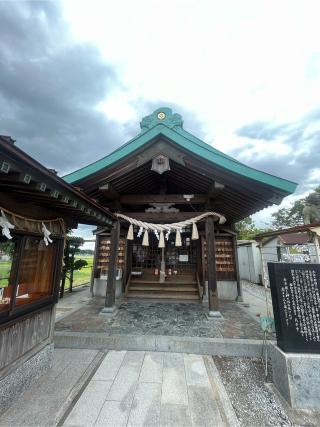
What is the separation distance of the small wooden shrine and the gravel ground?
3.56 m

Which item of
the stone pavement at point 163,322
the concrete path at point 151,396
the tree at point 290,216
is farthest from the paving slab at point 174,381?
the tree at point 290,216

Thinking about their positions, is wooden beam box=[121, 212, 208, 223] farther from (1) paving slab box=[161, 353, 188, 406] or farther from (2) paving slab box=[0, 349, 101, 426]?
(2) paving slab box=[0, 349, 101, 426]

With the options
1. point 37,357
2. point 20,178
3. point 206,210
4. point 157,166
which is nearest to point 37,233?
point 20,178

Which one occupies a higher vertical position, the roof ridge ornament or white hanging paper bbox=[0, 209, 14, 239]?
the roof ridge ornament

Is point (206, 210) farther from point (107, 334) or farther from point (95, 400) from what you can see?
point (95, 400)

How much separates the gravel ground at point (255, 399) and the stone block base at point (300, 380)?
136mm

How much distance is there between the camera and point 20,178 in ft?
6.86

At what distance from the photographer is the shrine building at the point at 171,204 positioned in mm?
5832

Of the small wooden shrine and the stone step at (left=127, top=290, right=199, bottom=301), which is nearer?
the small wooden shrine

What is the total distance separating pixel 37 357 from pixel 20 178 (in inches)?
139

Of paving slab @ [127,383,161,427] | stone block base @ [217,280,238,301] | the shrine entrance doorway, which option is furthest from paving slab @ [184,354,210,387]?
stone block base @ [217,280,238,301]

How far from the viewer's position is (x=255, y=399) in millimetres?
3158

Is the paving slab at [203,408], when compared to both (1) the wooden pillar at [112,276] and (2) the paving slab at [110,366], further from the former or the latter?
(1) the wooden pillar at [112,276]

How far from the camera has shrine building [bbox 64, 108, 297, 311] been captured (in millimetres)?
5832
